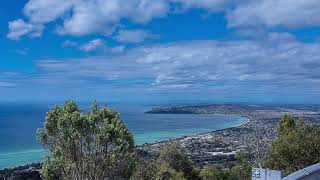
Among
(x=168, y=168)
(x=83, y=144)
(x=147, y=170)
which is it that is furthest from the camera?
(x=168, y=168)

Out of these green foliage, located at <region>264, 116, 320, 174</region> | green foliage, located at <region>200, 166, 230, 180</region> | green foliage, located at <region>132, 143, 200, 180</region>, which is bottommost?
green foliage, located at <region>200, 166, 230, 180</region>

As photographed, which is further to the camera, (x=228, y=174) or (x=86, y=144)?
(x=228, y=174)

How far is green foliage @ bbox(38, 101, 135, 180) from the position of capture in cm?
1258

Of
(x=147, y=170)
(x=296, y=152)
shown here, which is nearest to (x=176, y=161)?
(x=147, y=170)

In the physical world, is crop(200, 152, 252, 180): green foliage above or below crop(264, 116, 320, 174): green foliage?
below

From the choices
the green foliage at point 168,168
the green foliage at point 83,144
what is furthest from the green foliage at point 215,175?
the green foliage at point 83,144

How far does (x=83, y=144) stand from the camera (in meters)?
12.7

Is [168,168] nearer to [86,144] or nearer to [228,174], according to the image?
[228,174]

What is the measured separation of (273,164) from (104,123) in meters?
7.07

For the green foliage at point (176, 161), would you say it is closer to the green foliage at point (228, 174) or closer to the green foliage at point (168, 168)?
the green foliage at point (168, 168)

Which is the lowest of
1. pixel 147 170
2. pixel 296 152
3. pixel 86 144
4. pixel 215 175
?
pixel 215 175

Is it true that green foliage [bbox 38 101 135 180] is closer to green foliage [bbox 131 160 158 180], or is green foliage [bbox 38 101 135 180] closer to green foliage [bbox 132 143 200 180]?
green foliage [bbox 132 143 200 180]

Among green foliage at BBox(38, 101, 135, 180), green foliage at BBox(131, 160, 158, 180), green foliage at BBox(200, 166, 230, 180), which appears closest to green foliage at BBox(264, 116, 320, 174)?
green foliage at BBox(131, 160, 158, 180)

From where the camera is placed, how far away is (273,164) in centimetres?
1656
